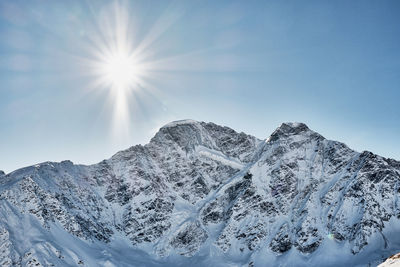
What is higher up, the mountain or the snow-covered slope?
the mountain

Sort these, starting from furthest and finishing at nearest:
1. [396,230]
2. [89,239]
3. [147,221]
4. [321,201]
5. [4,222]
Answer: [147,221], [321,201], [89,239], [396,230], [4,222]

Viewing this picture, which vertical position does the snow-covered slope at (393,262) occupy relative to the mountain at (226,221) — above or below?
below

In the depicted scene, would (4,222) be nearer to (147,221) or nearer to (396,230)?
(147,221)

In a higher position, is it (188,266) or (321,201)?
(321,201)

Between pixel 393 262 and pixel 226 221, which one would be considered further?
pixel 226 221

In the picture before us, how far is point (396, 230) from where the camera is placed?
14938 centimetres

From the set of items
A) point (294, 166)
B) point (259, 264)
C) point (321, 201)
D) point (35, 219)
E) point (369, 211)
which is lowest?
point (259, 264)

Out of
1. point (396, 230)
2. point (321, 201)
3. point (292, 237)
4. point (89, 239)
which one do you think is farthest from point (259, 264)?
point (89, 239)

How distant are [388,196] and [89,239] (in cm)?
13838

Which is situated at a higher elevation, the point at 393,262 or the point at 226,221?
the point at 226,221

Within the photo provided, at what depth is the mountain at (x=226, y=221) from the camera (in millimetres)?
143000

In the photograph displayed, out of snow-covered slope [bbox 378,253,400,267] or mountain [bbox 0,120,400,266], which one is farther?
mountain [bbox 0,120,400,266]

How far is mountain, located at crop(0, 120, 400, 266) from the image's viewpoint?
143000 mm

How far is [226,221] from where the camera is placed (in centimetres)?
18488
